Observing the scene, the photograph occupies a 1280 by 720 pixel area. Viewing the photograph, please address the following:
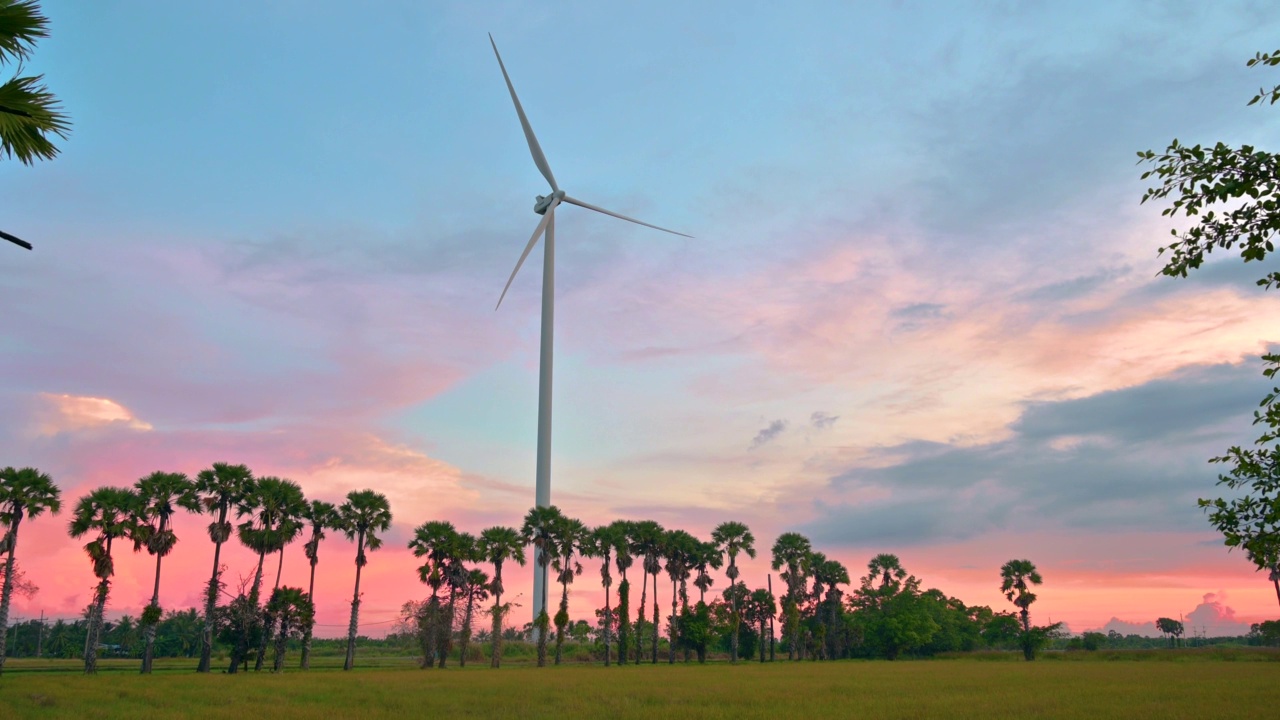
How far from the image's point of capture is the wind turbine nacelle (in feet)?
302

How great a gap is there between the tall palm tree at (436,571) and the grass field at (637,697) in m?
24.9

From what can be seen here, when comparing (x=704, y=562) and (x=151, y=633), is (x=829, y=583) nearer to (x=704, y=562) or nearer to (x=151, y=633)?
(x=704, y=562)

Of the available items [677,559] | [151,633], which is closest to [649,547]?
[677,559]

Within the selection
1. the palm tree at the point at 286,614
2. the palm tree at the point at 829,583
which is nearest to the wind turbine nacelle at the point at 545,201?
the palm tree at the point at 286,614

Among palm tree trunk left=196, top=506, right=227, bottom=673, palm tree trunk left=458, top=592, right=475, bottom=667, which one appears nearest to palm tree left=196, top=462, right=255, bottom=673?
palm tree trunk left=196, top=506, right=227, bottom=673

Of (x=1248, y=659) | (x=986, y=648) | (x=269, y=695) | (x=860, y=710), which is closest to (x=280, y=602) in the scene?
(x=269, y=695)

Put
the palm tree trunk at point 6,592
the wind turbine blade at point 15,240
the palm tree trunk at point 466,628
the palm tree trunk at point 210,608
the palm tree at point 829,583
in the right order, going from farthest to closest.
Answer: the palm tree at point 829,583
the palm tree trunk at point 466,628
the palm tree trunk at point 210,608
the palm tree trunk at point 6,592
the wind turbine blade at point 15,240

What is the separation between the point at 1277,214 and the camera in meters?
9.72

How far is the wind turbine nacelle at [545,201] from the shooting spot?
9203 centimetres

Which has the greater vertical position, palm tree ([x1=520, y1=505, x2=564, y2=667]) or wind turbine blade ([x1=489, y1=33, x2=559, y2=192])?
wind turbine blade ([x1=489, y1=33, x2=559, y2=192])

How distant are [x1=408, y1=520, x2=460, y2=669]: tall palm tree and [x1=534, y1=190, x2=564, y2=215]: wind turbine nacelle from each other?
37993 millimetres

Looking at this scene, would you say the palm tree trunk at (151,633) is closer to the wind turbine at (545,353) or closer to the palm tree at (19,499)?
the palm tree at (19,499)

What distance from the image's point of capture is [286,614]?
2881 inches

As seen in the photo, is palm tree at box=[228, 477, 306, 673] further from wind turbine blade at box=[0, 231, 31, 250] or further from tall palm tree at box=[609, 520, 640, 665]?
wind turbine blade at box=[0, 231, 31, 250]
